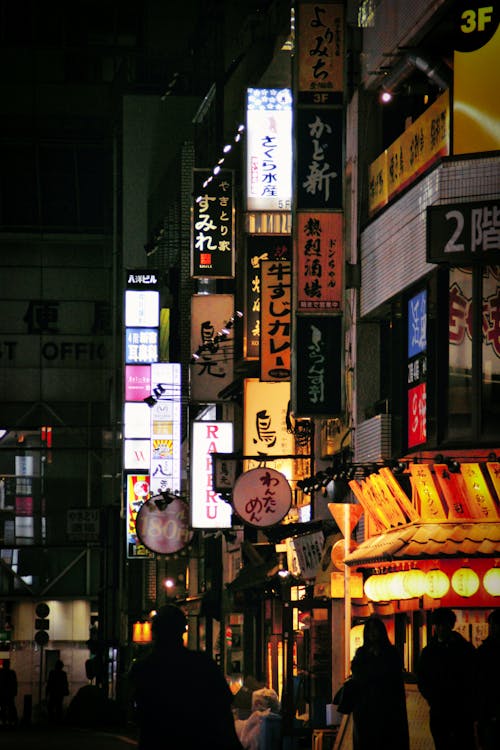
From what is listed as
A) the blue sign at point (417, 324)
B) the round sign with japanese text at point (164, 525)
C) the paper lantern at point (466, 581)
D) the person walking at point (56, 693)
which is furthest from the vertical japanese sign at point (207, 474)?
the paper lantern at point (466, 581)

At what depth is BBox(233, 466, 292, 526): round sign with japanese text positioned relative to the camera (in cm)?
2708

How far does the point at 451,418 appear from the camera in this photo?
19344 mm

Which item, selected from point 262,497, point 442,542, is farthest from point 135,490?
point 442,542

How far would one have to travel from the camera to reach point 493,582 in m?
18.7

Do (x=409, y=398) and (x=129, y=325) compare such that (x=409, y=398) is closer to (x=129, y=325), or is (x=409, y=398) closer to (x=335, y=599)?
(x=335, y=599)

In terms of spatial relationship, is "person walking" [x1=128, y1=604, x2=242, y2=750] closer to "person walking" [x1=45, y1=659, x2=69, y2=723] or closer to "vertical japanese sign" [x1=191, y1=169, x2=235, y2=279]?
"vertical japanese sign" [x1=191, y1=169, x2=235, y2=279]

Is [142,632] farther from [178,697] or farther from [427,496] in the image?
[178,697]

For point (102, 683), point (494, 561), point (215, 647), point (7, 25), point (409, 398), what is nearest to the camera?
point (494, 561)

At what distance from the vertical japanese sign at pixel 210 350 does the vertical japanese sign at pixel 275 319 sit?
278 inches

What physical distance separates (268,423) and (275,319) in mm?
4697

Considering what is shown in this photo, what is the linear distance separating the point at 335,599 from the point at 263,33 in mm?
16207

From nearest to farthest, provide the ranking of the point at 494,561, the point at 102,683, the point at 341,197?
the point at 494,561
the point at 341,197
the point at 102,683

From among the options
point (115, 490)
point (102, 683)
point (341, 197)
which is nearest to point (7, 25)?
point (115, 490)

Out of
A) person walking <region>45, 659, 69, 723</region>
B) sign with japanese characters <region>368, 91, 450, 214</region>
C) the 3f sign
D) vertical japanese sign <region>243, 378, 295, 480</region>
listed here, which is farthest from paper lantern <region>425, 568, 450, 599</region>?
person walking <region>45, 659, 69, 723</region>
